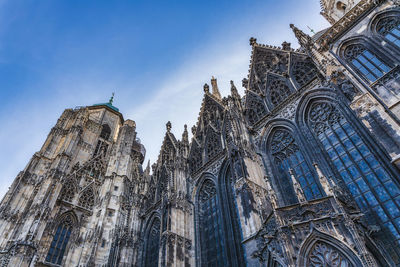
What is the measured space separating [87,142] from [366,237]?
1128 inches

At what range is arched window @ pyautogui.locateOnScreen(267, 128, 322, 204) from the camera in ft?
33.4

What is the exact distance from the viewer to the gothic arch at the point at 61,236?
63.9ft

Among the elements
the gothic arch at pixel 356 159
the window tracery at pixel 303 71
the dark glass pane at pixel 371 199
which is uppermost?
the window tracery at pixel 303 71

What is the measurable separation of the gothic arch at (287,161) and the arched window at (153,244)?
31.6 ft

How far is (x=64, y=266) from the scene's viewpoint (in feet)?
63.4

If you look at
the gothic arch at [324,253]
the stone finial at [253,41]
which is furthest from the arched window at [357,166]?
the stone finial at [253,41]

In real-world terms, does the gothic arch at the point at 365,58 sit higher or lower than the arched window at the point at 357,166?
higher

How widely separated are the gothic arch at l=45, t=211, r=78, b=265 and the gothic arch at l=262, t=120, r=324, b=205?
57.5 feet

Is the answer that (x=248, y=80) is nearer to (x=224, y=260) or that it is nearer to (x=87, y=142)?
(x=224, y=260)

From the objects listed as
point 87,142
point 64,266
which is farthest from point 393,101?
point 87,142

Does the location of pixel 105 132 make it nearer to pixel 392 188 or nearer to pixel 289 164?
pixel 289 164

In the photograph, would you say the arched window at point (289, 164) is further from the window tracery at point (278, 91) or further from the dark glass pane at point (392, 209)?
the dark glass pane at point (392, 209)

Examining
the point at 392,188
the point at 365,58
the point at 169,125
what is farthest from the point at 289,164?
the point at 169,125

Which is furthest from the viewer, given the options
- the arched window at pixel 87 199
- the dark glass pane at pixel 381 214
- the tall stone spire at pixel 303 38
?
the arched window at pixel 87 199
